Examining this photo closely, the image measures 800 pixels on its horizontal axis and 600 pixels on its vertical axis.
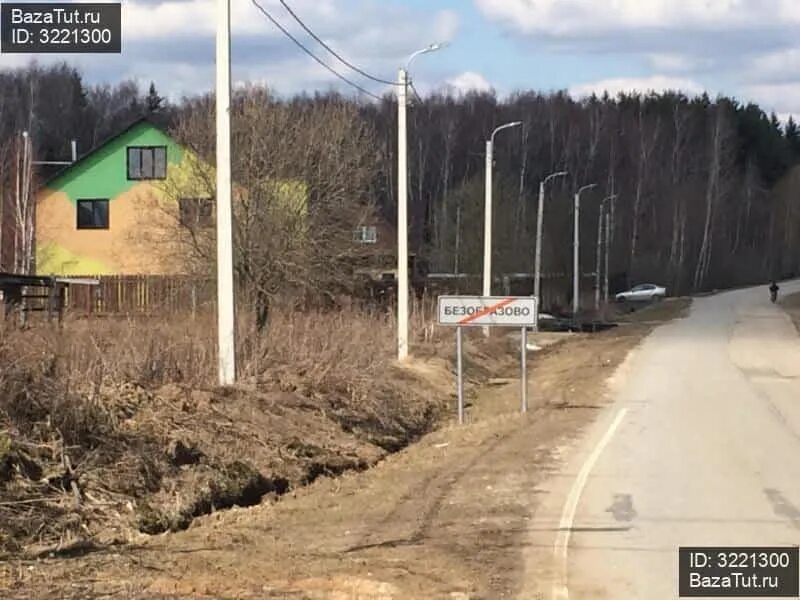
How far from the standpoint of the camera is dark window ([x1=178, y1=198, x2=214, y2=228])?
1375 inches

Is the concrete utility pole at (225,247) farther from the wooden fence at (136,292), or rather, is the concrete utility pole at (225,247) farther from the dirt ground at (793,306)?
the dirt ground at (793,306)

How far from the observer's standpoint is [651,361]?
2956 cm

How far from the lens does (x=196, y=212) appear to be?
35312mm

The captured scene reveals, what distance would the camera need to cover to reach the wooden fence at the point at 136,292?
3391cm

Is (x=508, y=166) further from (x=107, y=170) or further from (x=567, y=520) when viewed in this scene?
(x=567, y=520)

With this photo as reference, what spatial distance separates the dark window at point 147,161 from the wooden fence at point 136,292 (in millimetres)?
10469

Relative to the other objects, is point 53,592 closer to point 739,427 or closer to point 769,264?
point 739,427

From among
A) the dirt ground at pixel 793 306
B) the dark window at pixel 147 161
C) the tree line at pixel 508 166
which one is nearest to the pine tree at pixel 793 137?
the tree line at pixel 508 166

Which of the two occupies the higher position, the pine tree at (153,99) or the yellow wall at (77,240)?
the pine tree at (153,99)

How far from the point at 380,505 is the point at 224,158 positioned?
7202 millimetres

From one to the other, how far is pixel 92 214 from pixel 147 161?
4524mm

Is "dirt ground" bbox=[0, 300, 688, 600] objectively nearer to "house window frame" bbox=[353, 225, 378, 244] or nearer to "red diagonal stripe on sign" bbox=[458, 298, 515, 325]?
"red diagonal stripe on sign" bbox=[458, 298, 515, 325]

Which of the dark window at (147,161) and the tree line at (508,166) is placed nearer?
the tree line at (508,166)

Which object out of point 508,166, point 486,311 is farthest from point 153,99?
point 486,311
